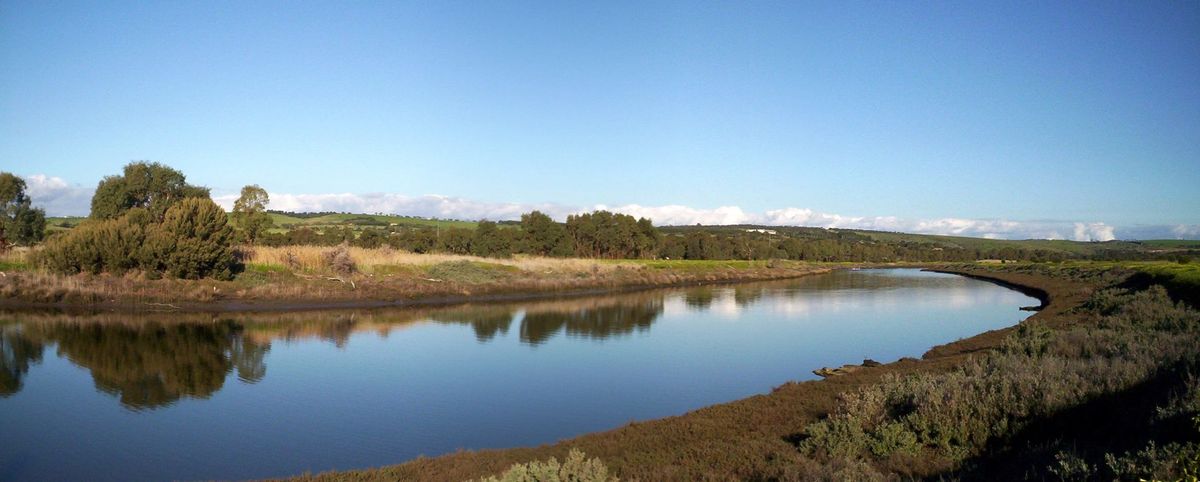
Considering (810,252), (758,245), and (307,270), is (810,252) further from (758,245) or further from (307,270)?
(307,270)

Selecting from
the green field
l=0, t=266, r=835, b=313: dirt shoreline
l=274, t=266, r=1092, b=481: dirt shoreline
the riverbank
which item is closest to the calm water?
l=0, t=266, r=835, b=313: dirt shoreline

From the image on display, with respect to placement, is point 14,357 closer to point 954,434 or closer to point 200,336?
point 200,336

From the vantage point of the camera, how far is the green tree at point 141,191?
38.2 meters

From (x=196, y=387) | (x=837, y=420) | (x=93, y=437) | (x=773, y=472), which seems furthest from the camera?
(x=196, y=387)

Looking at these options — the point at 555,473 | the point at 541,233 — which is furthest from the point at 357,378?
the point at 541,233

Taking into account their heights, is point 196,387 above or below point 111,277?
below

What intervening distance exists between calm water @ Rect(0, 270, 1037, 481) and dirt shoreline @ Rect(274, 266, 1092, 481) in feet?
6.72

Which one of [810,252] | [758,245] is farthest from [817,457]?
[810,252]

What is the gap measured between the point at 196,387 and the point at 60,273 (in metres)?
18.9

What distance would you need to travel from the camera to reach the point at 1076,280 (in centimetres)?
5278

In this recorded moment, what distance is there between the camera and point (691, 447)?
918 centimetres

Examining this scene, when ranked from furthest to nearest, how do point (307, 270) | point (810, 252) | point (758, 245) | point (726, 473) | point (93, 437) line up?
point (810, 252) → point (758, 245) → point (307, 270) → point (93, 437) → point (726, 473)

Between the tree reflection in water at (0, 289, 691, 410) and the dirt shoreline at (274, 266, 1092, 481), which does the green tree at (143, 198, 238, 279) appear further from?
the dirt shoreline at (274, 266, 1092, 481)

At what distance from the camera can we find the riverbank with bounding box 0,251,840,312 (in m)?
27.5
